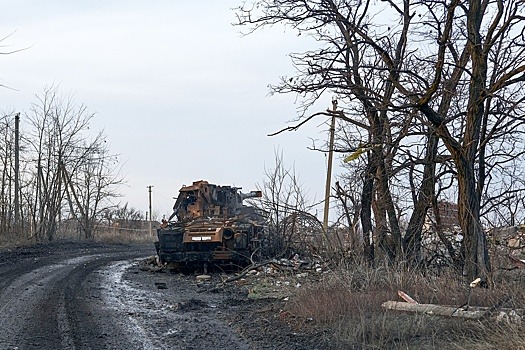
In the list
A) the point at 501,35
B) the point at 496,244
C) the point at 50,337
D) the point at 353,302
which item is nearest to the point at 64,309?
the point at 50,337

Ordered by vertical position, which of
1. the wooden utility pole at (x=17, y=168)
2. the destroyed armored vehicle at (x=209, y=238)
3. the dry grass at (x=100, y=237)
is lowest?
the destroyed armored vehicle at (x=209, y=238)

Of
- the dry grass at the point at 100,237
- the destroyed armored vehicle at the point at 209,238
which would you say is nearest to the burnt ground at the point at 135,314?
the destroyed armored vehicle at the point at 209,238

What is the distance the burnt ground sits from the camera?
9031 mm

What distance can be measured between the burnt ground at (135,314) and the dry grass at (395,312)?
1.21 ft

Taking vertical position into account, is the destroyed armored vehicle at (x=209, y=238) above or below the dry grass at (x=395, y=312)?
above

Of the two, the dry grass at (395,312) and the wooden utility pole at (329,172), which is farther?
the wooden utility pole at (329,172)

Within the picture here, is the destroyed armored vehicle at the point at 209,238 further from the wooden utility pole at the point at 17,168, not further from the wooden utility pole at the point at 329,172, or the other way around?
the wooden utility pole at the point at 17,168

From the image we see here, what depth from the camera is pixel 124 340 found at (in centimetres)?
918

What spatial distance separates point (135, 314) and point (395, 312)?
14.6ft

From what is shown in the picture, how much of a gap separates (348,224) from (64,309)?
6647 mm

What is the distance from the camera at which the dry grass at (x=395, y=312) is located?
7.68m

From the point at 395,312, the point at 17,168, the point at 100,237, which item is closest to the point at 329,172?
the point at 395,312

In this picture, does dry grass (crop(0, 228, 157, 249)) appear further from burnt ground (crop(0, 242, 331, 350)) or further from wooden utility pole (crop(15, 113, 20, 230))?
burnt ground (crop(0, 242, 331, 350))

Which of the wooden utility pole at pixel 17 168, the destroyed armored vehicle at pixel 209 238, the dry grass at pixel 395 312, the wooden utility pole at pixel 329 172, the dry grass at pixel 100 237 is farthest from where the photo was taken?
the wooden utility pole at pixel 17 168
